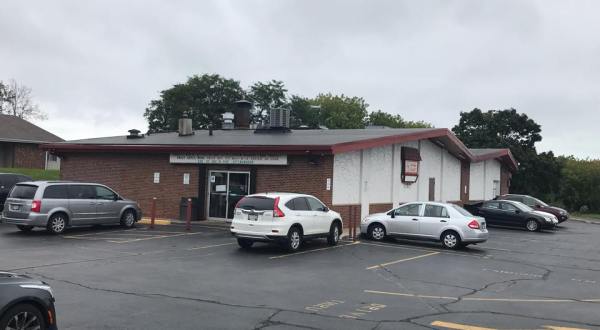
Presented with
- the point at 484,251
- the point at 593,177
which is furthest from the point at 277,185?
the point at 593,177

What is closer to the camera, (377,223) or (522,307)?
(522,307)

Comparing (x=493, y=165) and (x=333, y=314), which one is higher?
(x=493, y=165)

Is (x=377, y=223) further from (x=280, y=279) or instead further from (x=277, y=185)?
(x=280, y=279)

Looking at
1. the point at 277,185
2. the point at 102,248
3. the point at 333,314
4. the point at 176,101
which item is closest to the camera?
the point at 333,314

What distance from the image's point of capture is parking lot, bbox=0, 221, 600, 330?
8.48 m

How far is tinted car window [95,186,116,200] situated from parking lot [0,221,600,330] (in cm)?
132

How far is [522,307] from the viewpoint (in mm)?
9789

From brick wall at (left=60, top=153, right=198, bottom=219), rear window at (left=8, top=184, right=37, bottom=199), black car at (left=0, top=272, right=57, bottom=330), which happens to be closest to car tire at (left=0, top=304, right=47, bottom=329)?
Result: black car at (left=0, top=272, right=57, bottom=330)

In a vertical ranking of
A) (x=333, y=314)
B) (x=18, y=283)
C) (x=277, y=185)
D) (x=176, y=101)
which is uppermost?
(x=176, y=101)

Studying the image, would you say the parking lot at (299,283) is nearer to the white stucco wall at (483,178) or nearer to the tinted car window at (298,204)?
the tinted car window at (298,204)

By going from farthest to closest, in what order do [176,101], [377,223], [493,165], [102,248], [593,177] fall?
[176,101], [593,177], [493,165], [377,223], [102,248]

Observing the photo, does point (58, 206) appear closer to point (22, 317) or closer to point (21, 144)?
point (22, 317)

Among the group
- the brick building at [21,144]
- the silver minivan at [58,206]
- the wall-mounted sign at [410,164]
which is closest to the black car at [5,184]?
the silver minivan at [58,206]

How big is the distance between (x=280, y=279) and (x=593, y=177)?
48640 millimetres
